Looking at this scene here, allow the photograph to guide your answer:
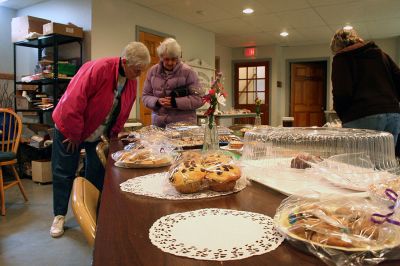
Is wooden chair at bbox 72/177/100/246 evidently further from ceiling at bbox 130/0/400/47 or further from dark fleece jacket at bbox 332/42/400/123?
ceiling at bbox 130/0/400/47

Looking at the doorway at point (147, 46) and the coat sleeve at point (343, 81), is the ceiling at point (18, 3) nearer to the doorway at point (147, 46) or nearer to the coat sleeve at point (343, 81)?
the doorway at point (147, 46)

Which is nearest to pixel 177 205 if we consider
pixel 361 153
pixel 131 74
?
pixel 361 153

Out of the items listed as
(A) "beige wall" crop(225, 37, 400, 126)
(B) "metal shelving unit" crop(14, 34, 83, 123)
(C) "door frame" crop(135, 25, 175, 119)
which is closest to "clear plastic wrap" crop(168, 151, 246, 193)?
(B) "metal shelving unit" crop(14, 34, 83, 123)

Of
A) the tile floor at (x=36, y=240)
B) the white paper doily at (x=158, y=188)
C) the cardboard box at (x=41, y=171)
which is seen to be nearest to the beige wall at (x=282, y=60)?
the cardboard box at (x=41, y=171)

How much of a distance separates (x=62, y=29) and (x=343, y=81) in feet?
11.3

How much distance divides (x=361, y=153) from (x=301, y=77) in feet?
27.3

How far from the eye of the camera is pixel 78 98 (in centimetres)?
202

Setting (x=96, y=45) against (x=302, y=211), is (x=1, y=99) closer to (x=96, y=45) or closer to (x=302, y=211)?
(x=96, y=45)

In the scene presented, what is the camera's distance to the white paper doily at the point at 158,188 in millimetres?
843

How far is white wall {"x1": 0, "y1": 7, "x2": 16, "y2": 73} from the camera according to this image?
17.1ft

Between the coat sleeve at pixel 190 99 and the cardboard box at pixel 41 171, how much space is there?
8.25 feet

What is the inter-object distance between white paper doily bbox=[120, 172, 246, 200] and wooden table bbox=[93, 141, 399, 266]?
0.07 feet

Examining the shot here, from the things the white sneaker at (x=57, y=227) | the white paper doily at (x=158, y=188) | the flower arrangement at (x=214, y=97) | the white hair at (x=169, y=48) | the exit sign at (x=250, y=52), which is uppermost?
the exit sign at (x=250, y=52)

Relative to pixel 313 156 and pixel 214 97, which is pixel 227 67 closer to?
pixel 214 97
